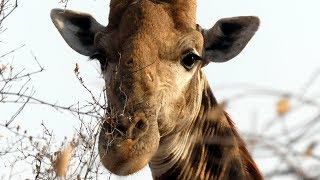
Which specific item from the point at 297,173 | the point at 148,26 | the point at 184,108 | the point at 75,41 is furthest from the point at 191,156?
the point at 297,173

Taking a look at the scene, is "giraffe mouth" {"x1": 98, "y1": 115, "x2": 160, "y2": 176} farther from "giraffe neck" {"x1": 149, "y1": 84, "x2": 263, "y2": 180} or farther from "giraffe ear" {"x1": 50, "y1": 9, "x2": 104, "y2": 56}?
"giraffe ear" {"x1": 50, "y1": 9, "x2": 104, "y2": 56}

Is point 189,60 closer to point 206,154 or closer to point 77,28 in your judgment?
point 206,154

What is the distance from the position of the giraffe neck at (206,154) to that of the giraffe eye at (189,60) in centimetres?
49

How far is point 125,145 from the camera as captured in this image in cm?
640

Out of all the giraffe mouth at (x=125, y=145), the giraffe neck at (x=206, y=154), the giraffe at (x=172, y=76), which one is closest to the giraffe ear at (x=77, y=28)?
the giraffe at (x=172, y=76)

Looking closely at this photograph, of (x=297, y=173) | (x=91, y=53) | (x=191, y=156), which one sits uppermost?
(x=91, y=53)

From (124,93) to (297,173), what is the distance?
503 cm

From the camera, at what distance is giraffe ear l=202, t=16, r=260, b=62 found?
8.51 m

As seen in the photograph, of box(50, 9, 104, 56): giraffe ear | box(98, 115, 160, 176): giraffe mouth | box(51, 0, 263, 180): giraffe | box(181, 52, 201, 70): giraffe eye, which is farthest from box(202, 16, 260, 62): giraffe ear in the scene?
box(98, 115, 160, 176): giraffe mouth

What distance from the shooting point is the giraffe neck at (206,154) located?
26.1 feet

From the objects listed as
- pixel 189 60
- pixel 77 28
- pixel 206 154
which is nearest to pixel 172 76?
pixel 189 60

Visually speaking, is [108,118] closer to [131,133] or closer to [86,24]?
[131,133]

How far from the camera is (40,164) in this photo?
799 cm

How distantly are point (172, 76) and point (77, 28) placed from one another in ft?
6.33
